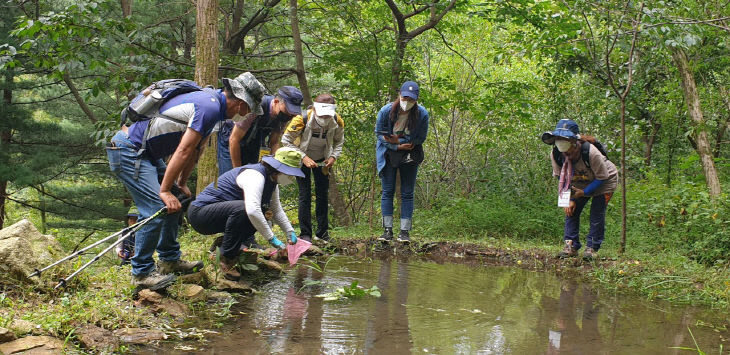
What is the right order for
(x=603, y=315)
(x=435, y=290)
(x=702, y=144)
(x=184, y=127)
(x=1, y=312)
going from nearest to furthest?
(x=1, y=312), (x=184, y=127), (x=603, y=315), (x=435, y=290), (x=702, y=144)

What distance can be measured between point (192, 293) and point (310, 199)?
9.40ft

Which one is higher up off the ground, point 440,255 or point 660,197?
point 660,197

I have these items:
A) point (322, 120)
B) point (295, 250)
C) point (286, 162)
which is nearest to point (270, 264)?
point (295, 250)

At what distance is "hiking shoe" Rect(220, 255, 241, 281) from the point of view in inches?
194

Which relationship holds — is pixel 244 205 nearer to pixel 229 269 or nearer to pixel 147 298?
pixel 229 269

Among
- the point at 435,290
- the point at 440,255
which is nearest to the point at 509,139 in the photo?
the point at 440,255

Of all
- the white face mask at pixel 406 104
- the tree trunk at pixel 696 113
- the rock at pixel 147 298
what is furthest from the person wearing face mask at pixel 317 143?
the tree trunk at pixel 696 113

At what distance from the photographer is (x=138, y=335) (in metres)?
3.33

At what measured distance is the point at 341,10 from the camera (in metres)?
9.64

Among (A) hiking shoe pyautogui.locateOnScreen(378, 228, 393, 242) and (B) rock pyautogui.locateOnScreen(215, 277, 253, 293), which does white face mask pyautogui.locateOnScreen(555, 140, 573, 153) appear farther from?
(B) rock pyautogui.locateOnScreen(215, 277, 253, 293)

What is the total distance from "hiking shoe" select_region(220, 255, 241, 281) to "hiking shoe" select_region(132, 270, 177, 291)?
83 cm

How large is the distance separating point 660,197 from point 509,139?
3.55 m

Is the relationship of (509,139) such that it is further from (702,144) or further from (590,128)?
(702,144)

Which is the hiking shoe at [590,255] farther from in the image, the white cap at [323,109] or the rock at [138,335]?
the rock at [138,335]
